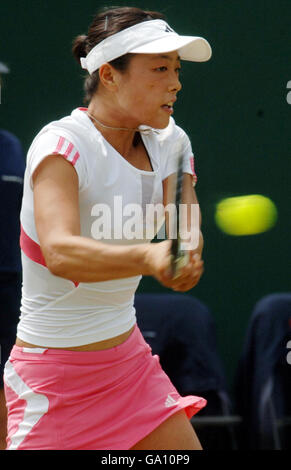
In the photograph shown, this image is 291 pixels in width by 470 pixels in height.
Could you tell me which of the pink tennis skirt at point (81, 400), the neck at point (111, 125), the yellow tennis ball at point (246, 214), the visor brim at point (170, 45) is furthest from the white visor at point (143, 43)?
the yellow tennis ball at point (246, 214)

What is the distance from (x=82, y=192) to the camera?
83.2 inches

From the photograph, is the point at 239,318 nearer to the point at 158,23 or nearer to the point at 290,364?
the point at 290,364

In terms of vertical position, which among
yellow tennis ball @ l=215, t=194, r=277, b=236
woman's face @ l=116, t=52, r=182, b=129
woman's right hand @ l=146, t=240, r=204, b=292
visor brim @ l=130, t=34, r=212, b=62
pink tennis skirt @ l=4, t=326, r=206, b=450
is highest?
visor brim @ l=130, t=34, r=212, b=62

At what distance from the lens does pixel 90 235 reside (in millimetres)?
2201

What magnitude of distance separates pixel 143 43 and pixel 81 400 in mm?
952

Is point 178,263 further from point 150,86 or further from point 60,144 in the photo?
point 150,86

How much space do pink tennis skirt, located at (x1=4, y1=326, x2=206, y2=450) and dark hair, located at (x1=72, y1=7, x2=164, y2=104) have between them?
0.73 metres

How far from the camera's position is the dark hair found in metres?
2.23

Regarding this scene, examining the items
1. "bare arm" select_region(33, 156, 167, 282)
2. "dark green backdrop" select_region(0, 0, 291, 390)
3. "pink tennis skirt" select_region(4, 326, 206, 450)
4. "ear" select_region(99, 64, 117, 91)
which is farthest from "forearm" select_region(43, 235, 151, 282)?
"dark green backdrop" select_region(0, 0, 291, 390)

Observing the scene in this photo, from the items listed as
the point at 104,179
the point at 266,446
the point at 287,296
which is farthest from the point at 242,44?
the point at 104,179

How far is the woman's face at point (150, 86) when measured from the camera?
2205 mm

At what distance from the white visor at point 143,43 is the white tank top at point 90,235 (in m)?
0.17

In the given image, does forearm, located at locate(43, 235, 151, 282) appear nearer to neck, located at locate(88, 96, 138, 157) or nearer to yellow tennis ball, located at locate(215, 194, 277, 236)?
neck, located at locate(88, 96, 138, 157)

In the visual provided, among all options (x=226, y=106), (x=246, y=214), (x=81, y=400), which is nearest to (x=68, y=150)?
(x=81, y=400)
